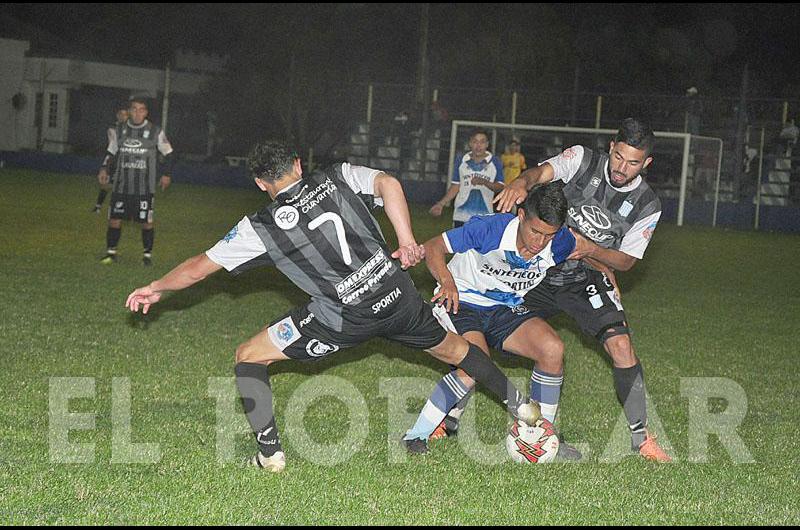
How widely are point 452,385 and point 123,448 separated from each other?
1.71 m

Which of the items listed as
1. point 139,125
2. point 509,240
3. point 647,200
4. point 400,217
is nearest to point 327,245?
point 400,217

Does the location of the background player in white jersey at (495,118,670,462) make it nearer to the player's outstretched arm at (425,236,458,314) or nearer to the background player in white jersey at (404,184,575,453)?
the background player in white jersey at (404,184,575,453)

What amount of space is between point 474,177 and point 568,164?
7.71 metres

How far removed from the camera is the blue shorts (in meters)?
6.09

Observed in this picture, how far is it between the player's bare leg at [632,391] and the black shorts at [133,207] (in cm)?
835

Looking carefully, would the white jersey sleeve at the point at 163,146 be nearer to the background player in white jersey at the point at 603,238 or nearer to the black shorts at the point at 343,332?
the background player in white jersey at the point at 603,238

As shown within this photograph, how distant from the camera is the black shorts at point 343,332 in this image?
17.5ft

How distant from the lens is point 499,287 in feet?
19.9

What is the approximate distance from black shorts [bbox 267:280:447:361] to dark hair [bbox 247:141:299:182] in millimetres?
694

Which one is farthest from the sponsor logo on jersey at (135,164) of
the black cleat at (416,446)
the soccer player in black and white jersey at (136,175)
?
the black cleat at (416,446)

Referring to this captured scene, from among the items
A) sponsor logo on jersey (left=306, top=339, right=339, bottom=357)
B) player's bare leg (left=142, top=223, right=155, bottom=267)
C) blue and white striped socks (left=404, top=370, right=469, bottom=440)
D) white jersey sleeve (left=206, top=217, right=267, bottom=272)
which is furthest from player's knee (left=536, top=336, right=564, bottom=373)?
player's bare leg (left=142, top=223, right=155, bottom=267)

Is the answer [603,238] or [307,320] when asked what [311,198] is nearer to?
[307,320]

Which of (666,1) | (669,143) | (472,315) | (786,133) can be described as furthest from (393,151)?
(472,315)

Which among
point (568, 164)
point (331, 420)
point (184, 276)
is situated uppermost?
point (568, 164)
